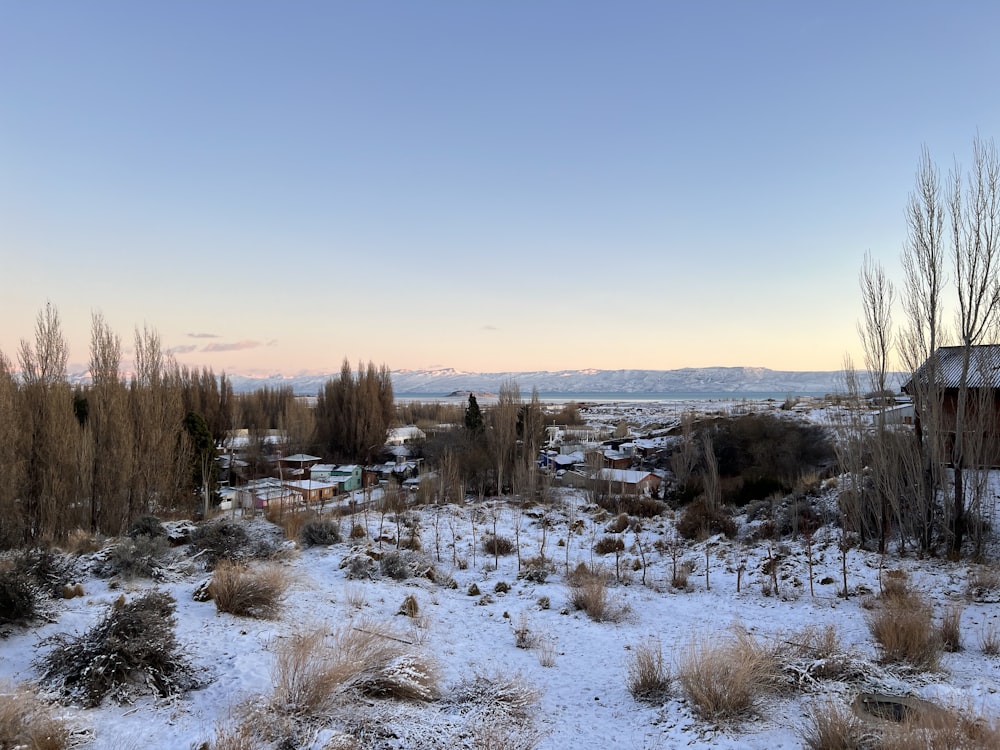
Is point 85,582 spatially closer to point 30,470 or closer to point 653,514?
point 30,470

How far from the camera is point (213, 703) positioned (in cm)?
450

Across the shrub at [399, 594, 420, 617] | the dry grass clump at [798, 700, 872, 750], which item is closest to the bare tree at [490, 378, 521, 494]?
the shrub at [399, 594, 420, 617]

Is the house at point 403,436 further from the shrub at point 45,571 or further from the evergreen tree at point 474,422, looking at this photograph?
the shrub at point 45,571

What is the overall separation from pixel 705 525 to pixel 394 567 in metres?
9.20

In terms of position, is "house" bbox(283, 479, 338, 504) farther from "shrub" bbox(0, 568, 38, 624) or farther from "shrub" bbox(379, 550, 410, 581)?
"shrub" bbox(0, 568, 38, 624)

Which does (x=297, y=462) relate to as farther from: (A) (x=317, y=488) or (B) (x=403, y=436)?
(B) (x=403, y=436)

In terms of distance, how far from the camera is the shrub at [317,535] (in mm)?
11305

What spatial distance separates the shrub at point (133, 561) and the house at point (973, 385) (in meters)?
13.2

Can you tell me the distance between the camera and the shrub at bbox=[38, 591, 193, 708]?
446 cm

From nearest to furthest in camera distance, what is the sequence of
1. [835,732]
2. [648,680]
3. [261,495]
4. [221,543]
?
1. [835,732]
2. [648,680]
3. [221,543]
4. [261,495]

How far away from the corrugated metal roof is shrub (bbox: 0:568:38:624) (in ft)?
44.5

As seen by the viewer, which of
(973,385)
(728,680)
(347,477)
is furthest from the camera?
(347,477)

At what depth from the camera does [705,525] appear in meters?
14.8

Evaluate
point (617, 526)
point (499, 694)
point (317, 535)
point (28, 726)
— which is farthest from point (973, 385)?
point (28, 726)
